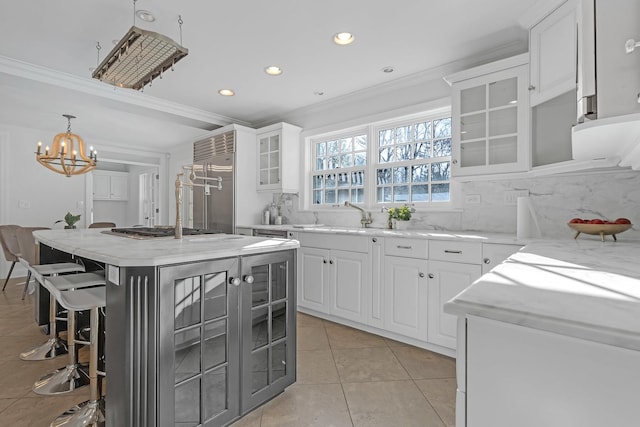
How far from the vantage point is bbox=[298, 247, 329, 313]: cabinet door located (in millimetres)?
3168

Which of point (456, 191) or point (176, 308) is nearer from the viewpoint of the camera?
point (176, 308)

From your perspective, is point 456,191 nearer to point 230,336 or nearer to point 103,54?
point 230,336

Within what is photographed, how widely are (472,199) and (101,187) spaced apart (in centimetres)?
976

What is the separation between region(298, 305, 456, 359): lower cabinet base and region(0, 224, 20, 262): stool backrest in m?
4.05

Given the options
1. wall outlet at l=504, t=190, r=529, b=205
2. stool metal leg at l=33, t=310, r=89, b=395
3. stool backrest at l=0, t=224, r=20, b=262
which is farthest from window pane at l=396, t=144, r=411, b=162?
stool backrest at l=0, t=224, r=20, b=262

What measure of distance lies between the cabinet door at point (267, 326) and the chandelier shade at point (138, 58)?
1.47 metres

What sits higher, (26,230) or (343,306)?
(26,230)

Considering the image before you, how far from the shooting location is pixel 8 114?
459 centimetres

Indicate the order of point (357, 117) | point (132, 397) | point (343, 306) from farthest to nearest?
point (357, 117)
point (343, 306)
point (132, 397)

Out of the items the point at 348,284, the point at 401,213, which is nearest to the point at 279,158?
the point at 401,213

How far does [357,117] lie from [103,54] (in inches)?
100

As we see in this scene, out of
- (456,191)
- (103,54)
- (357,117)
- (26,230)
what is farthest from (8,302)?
(456,191)

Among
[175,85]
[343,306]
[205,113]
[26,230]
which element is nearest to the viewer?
[343,306]

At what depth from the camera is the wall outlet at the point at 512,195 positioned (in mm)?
2599
